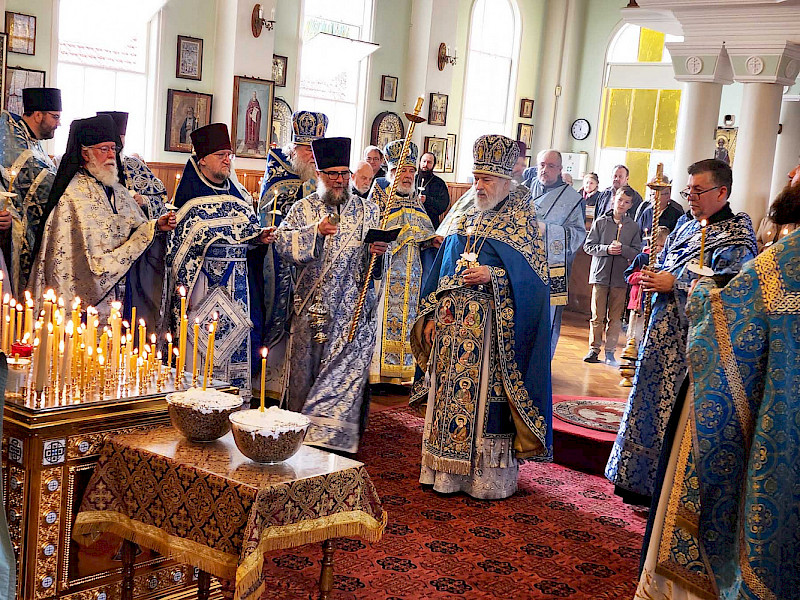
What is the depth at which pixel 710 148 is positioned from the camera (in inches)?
361

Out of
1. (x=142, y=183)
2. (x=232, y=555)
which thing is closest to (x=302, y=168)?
(x=142, y=183)

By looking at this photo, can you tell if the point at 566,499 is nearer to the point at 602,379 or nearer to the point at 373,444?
the point at 373,444

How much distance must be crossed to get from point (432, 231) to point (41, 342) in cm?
436

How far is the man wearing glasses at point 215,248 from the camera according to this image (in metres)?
5.33

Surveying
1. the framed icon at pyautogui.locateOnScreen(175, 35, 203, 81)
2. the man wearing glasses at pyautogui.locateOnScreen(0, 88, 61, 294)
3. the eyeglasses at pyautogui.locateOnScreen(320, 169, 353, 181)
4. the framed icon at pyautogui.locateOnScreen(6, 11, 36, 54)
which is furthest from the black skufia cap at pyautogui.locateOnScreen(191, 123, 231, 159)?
the framed icon at pyautogui.locateOnScreen(175, 35, 203, 81)

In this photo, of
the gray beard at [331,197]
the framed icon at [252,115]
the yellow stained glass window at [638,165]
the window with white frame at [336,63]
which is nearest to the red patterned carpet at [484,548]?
the gray beard at [331,197]

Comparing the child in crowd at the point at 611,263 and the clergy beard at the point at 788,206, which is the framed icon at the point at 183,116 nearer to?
the child in crowd at the point at 611,263

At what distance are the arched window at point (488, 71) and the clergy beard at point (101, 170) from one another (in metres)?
10.8

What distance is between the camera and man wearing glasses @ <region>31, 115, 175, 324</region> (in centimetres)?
519

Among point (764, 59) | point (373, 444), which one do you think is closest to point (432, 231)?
point (373, 444)

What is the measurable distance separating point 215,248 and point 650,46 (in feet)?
44.4

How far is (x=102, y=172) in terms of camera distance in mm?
5273

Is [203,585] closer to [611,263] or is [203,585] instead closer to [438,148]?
[611,263]

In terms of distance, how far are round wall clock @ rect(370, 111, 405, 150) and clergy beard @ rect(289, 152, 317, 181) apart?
24.4ft
